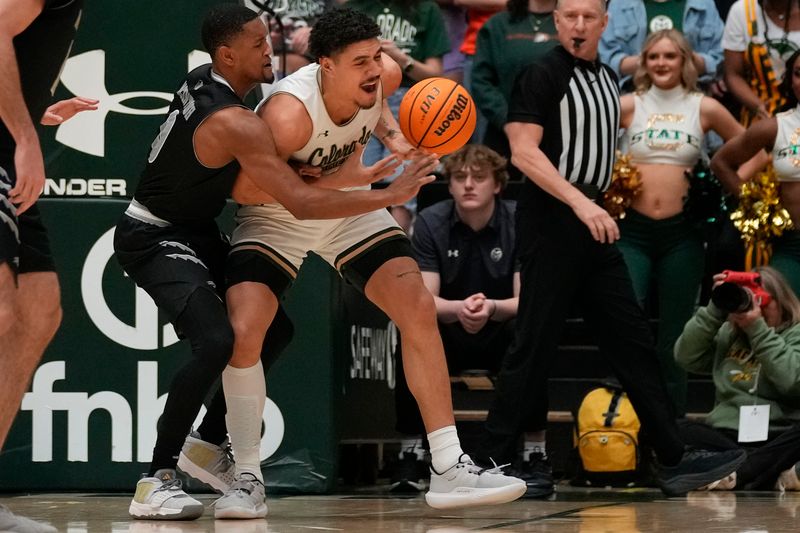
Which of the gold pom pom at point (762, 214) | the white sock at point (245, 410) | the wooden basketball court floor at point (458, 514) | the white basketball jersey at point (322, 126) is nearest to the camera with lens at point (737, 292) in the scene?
the gold pom pom at point (762, 214)

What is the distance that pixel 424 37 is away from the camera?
358 inches

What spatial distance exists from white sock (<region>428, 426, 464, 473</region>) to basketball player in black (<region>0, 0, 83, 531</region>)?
161 cm

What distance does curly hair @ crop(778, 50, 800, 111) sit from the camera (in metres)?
7.89

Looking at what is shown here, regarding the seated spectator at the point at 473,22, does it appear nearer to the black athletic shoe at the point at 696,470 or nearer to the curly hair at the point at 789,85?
the curly hair at the point at 789,85

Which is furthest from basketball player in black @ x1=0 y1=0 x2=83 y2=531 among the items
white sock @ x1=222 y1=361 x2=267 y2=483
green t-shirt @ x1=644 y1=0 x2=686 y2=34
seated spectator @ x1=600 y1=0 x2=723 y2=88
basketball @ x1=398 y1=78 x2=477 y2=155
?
green t-shirt @ x1=644 y1=0 x2=686 y2=34

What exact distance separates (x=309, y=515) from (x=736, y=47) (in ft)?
15.6

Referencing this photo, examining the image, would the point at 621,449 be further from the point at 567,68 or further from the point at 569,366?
the point at 567,68

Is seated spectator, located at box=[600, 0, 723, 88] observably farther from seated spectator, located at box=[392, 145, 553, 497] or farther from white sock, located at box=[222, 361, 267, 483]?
white sock, located at box=[222, 361, 267, 483]

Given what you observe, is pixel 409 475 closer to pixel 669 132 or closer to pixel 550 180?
pixel 550 180

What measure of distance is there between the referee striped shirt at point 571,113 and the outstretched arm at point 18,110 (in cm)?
295

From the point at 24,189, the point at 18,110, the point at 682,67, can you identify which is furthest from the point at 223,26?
the point at 682,67

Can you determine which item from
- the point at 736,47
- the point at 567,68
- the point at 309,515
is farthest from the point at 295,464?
the point at 736,47

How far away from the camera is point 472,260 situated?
8156mm

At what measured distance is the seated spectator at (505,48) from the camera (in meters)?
8.89
